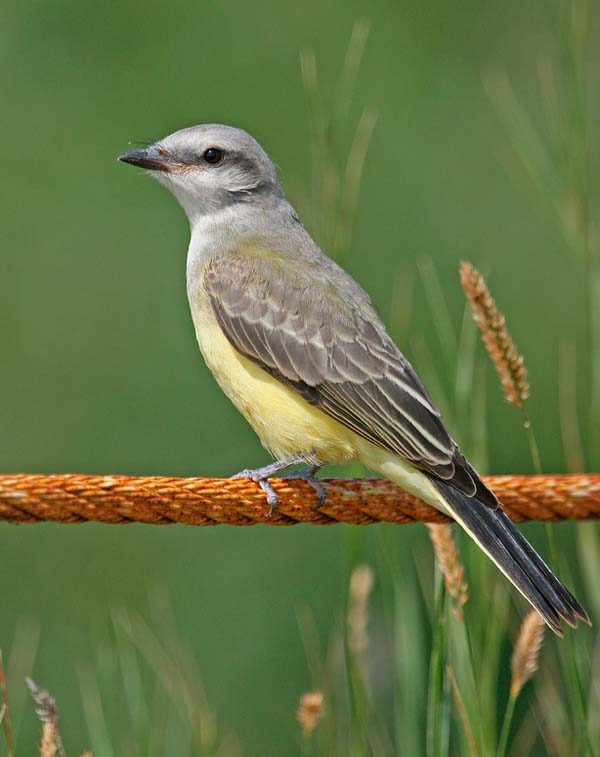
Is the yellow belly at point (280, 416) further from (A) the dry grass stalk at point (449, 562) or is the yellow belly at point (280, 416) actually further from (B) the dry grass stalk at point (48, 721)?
(B) the dry grass stalk at point (48, 721)

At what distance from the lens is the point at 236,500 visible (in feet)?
12.6

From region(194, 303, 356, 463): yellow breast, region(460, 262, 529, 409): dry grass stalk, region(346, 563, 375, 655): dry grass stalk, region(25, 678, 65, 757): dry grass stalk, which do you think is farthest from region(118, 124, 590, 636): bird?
region(25, 678, 65, 757): dry grass stalk

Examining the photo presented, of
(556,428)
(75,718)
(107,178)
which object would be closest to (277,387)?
(75,718)

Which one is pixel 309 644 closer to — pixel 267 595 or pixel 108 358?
pixel 267 595

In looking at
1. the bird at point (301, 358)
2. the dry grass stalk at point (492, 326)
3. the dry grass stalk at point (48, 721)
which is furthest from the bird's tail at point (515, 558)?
the dry grass stalk at point (48, 721)

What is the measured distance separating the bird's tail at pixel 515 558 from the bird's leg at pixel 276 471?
1.29ft

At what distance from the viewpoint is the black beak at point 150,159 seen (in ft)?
18.2

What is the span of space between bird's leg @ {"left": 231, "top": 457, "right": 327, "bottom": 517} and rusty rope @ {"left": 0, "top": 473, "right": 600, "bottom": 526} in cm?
2

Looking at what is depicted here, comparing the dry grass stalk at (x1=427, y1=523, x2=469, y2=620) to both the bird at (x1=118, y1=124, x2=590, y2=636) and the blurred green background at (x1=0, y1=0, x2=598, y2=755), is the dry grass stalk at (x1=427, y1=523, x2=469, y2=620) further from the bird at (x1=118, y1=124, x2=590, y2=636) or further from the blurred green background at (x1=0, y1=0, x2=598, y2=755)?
the blurred green background at (x1=0, y1=0, x2=598, y2=755)

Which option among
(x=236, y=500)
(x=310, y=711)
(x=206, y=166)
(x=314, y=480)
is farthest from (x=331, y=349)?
(x=310, y=711)

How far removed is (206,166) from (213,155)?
4cm

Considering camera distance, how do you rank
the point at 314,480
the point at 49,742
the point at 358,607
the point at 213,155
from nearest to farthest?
the point at 49,742
the point at 358,607
the point at 314,480
the point at 213,155

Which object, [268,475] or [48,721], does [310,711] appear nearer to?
[48,721]

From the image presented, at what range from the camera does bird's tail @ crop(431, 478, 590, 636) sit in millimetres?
4082
